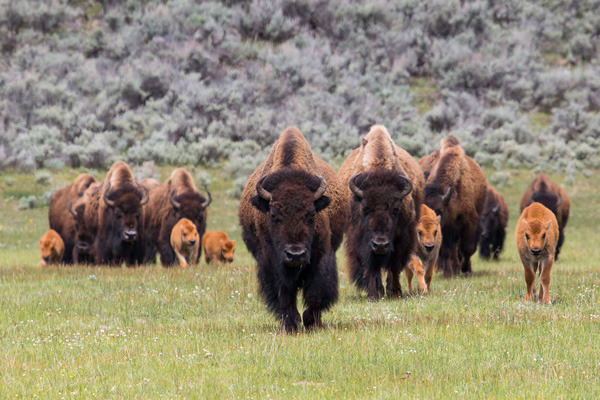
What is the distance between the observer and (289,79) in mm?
43750

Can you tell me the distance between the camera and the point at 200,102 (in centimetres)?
4041

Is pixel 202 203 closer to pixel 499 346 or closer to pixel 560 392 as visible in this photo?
pixel 499 346

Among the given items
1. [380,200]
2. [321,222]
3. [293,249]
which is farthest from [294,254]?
[380,200]

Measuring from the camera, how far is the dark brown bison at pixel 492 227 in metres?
20.2

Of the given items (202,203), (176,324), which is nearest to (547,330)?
(176,324)

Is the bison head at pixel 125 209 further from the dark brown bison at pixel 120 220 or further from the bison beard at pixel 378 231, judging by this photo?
the bison beard at pixel 378 231

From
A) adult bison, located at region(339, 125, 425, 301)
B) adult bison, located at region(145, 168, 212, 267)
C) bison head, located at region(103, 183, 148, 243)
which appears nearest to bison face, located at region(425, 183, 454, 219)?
adult bison, located at region(339, 125, 425, 301)

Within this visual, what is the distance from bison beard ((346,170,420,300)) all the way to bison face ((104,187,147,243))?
616cm

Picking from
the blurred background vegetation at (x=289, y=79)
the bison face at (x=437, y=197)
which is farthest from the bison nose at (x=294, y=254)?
the blurred background vegetation at (x=289, y=79)

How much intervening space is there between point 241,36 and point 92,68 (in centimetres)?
1099

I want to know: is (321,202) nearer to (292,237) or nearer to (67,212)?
(292,237)

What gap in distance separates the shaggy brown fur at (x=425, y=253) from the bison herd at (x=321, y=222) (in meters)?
0.02

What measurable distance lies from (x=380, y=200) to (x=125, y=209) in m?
7.42

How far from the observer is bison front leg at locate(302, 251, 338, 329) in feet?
25.7
